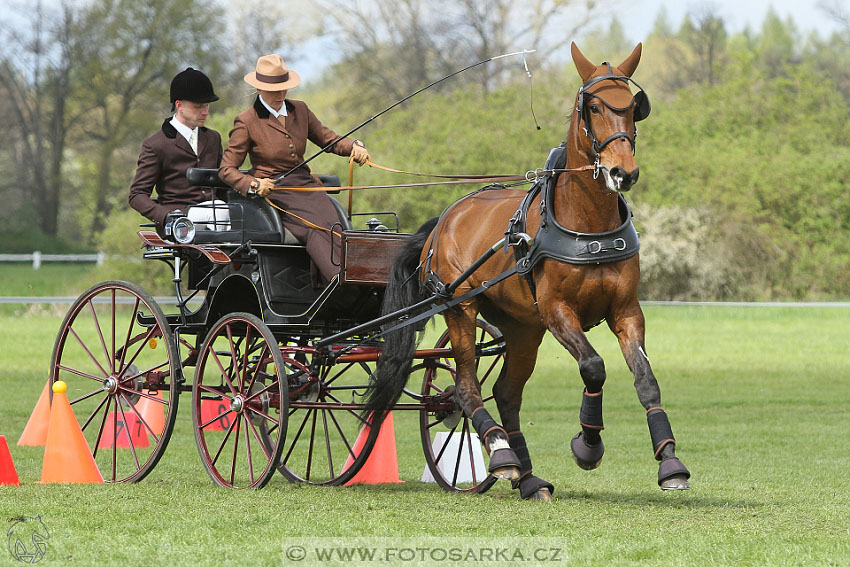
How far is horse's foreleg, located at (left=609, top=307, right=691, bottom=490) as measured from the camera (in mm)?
5109

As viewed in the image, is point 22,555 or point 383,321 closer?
point 22,555

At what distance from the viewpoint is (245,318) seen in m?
6.39

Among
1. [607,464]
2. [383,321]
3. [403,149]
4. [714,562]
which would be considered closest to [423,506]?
[383,321]

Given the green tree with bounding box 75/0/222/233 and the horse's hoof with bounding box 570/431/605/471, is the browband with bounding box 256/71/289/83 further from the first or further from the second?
the green tree with bounding box 75/0/222/233

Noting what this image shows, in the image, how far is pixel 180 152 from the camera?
24.9 feet

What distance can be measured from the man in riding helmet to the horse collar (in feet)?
8.28

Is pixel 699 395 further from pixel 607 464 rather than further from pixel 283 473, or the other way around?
pixel 283 473

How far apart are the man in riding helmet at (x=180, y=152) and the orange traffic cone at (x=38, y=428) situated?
2287 mm

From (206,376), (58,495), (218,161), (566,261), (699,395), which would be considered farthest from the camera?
(206,376)

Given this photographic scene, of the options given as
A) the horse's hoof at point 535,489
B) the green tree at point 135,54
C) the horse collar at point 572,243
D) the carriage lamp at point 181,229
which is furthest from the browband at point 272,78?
the green tree at point 135,54

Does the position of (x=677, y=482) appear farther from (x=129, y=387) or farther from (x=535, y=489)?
(x=129, y=387)

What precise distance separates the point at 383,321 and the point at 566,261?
1.27 m

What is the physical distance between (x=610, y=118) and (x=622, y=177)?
1.01ft

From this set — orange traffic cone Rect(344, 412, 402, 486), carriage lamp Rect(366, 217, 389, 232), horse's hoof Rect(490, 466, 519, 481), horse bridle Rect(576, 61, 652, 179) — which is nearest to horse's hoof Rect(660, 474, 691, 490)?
horse's hoof Rect(490, 466, 519, 481)
